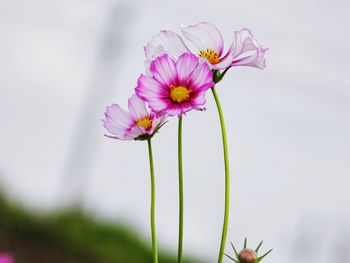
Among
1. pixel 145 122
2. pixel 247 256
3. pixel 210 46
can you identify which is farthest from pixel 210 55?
pixel 247 256

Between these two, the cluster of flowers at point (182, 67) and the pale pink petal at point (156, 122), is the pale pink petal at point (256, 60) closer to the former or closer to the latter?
the cluster of flowers at point (182, 67)

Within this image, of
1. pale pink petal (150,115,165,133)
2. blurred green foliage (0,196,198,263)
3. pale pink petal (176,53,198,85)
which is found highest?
blurred green foliage (0,196,198,263)

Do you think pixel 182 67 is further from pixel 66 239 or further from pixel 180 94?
pixel 66 239

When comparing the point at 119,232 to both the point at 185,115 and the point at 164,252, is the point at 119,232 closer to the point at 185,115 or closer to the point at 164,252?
the point at 164,252

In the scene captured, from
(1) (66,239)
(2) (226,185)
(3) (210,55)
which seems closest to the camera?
(2) (226,185)

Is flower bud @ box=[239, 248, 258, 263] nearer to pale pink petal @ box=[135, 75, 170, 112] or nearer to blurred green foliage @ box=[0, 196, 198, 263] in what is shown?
pale pink petal @ box=[135, 75, 170, 112]

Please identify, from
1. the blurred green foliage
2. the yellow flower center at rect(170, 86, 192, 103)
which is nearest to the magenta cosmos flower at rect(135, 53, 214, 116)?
the yellow flower center at rect(170, 86, 192, 103)
